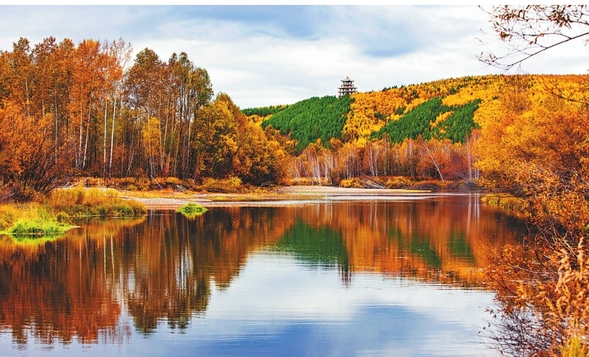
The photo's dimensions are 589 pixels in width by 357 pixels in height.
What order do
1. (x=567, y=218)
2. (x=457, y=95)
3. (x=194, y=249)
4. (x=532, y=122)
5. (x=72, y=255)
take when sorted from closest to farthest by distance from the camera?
1. (x=567, y=218)
2. (x=72, y=255)
3. (x=194, y=249)
4. (x=532, y=122)
5. (x=457, y=95)

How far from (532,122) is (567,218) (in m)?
24.6

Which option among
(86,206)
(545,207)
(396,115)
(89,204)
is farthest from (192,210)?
(396,115)

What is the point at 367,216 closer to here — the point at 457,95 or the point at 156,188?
the point at 156,188

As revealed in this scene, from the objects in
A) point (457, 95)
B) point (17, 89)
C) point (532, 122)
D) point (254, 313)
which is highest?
point (457, 95)

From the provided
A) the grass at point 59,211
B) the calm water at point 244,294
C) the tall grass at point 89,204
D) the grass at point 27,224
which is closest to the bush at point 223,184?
the grass at point 59,211

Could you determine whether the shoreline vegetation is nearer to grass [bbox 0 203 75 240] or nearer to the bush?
grass [bbox 0 203 75 240]

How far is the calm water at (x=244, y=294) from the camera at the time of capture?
9531mm

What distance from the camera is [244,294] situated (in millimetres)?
13219

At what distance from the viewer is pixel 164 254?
1895 centimetres

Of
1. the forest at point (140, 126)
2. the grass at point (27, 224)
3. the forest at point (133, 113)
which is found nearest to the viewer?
the grass at point (27, 224)

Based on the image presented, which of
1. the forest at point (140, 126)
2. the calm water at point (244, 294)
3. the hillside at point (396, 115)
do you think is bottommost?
the calm water at point (244, 294)

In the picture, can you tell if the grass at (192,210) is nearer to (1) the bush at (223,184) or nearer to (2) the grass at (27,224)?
(2) the grass at (27,224)

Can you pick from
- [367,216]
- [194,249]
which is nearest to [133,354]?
[194,249]

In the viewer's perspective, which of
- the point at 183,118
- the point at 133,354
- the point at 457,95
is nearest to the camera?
the point at 133,354
